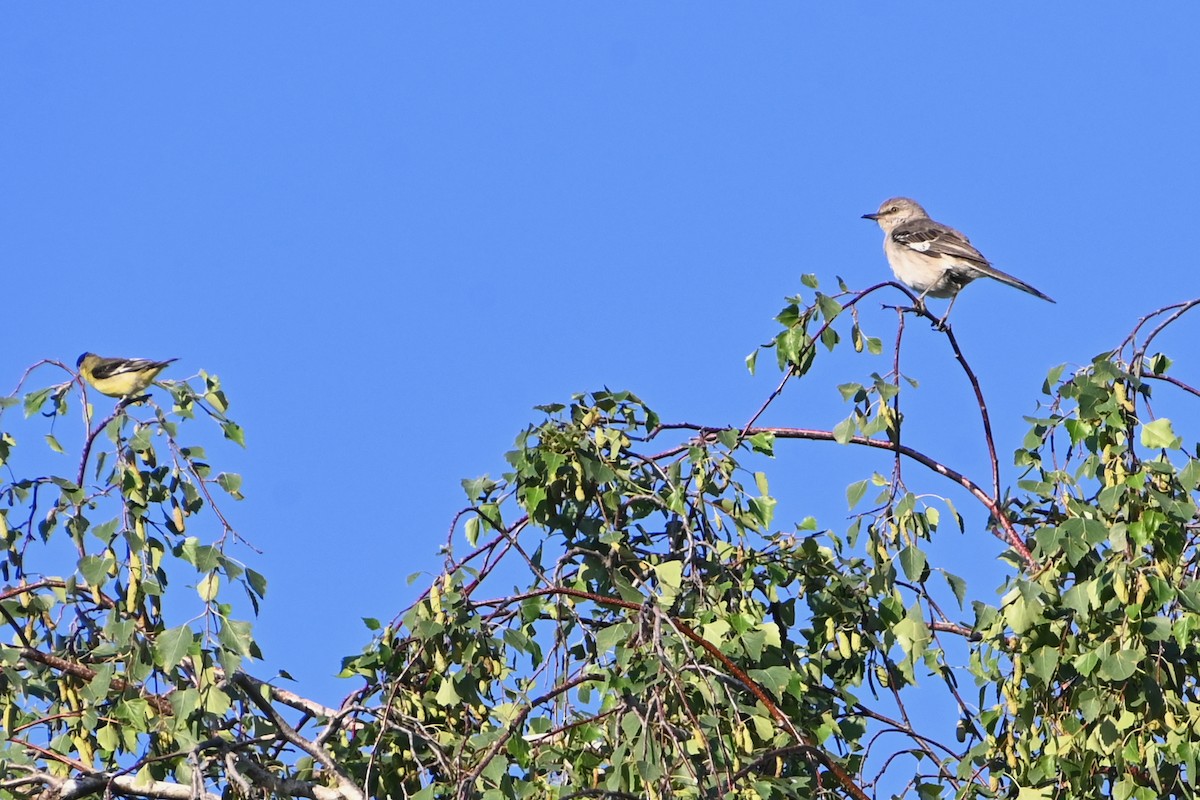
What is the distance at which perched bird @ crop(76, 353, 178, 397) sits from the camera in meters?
10.1

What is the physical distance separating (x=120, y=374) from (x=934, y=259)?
5775mm

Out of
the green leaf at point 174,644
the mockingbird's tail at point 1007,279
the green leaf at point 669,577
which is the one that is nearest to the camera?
the green leaf at point 174,644

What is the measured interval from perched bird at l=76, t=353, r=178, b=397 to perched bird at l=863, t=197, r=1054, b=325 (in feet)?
17.9

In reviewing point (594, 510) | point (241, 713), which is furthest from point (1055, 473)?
point (241, 713)

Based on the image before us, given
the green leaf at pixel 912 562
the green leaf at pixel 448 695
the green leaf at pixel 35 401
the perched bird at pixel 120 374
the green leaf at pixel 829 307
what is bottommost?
the green leaf at pixel 448 695

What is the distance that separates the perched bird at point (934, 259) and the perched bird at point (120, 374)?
547 cm

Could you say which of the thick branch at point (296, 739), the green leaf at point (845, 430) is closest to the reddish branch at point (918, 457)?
the green leaf at point (845, 430)

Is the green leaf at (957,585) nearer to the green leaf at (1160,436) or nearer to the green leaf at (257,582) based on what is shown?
the green leaf at (1160,436)

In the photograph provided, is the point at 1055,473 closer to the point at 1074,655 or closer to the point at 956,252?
the point at 1074,655

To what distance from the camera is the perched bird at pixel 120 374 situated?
1008cm

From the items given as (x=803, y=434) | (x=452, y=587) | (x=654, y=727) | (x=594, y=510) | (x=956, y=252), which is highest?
(x=956, y=252)

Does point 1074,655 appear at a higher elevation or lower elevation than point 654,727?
higher

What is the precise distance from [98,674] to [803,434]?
9.66 feet

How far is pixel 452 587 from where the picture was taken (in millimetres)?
5652
